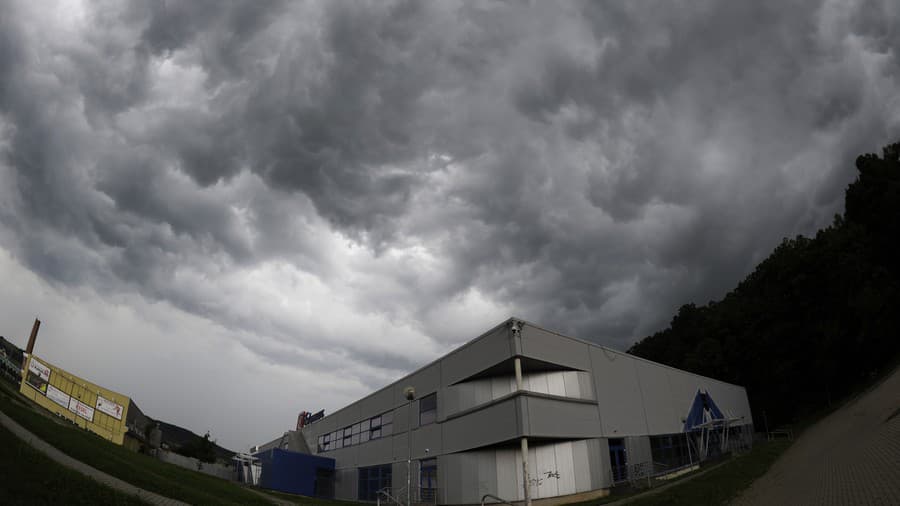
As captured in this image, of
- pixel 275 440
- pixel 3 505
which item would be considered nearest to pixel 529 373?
pixel 3 505

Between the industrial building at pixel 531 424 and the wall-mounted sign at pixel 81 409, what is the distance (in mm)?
27930

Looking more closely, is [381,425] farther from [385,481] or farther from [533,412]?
[533,412]

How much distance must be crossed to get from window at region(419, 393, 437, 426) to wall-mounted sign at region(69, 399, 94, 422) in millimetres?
34046

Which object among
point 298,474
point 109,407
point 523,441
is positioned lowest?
point 298,474

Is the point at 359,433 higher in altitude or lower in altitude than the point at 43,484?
higher

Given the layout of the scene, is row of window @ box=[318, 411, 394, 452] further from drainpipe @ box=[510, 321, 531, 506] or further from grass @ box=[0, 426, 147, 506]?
grass @ box=[0, 426, 147, 506]

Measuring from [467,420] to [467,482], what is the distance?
3386 millimetres

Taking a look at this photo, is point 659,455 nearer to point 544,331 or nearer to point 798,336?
point 544,331

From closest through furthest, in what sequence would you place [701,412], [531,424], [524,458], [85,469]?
[85,469], [524,458], [531,424], [701,412]

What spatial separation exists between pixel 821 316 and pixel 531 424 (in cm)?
4780

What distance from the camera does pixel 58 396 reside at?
44.3 meters

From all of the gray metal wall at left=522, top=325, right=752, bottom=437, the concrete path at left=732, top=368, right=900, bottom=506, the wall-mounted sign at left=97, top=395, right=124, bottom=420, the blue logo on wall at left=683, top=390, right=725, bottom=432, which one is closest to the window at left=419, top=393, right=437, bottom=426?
the gray metal wall at left=522, top=325, right=752, bottom=437

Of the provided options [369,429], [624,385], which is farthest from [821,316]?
[369,429]

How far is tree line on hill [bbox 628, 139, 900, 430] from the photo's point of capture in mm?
51469
